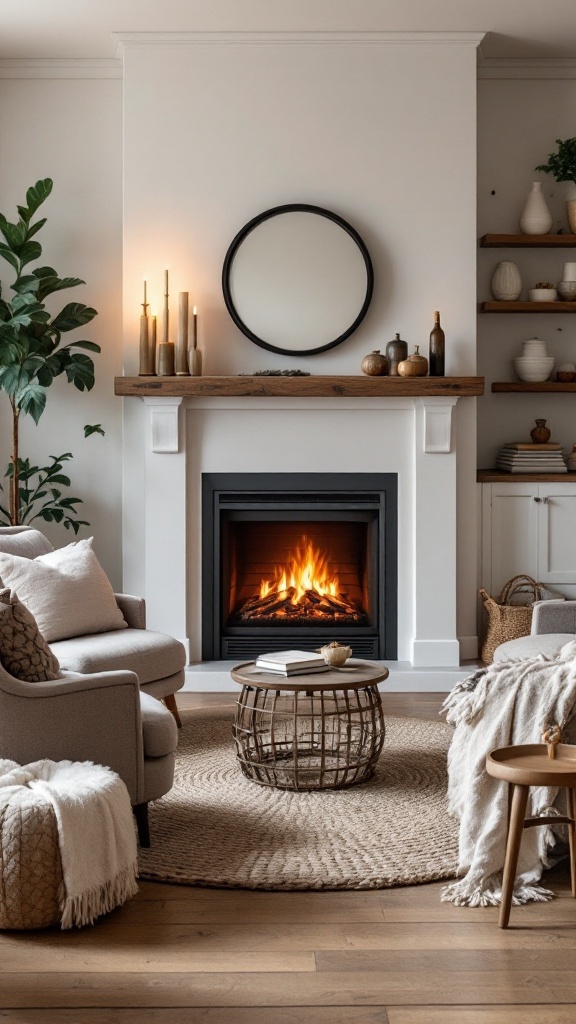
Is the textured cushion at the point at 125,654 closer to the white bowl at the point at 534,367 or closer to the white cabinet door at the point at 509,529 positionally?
the white cabinet door at the point at 509,529

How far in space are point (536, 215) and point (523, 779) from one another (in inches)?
152

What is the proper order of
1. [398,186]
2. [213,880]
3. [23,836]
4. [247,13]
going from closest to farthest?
[23,836] → [213,880] → [247,13] → [398,186]

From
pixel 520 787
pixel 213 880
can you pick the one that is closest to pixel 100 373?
pixel 213 880

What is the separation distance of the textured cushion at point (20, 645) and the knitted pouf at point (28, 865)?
1.56 ft

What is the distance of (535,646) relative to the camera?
368cm

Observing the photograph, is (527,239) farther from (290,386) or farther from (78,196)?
(78,196)

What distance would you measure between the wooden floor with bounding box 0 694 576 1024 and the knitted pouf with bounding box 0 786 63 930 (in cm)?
6

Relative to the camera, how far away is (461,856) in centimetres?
284

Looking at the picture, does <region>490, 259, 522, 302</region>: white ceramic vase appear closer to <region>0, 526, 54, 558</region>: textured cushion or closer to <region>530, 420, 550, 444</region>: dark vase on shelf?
<region>530, 420, 550, 444</region>: dark vase on shelf

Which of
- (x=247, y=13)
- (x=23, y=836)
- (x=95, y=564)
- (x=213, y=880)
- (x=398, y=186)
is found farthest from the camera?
(x=398, y=186)

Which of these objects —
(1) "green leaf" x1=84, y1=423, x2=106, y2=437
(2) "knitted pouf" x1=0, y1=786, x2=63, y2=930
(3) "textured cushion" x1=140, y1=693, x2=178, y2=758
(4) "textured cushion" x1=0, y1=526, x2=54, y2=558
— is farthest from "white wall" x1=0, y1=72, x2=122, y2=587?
(2) "knitted pouf" x1=0, y1=786, x2=63, y2=930

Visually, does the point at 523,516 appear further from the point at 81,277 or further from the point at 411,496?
the point at 81,277

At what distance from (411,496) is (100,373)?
5.74 feet

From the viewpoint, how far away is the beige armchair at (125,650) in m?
3.76
